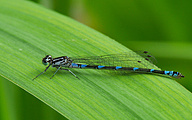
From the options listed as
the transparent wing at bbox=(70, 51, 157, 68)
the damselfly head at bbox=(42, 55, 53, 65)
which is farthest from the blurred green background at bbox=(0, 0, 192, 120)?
the damselfly head at bbox=(42, 55, 53, 65)

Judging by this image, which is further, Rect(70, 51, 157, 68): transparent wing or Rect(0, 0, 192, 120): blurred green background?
Rect(0, 0, 192, 120): blurred green background

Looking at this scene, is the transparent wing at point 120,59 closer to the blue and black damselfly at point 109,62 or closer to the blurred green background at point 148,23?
the blue and black damselfly at point 109,62

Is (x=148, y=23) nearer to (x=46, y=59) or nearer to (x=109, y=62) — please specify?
(x=109, y=62)

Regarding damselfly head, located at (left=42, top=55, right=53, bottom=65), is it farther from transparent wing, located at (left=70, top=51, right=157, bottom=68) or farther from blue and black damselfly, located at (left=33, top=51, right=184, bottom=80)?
transparent wing, located at (left=70, top=51, right=157, bottom=68)

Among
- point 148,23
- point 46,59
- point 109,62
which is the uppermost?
point 148,23

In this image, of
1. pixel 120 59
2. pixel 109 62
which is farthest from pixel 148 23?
pixel 109 62

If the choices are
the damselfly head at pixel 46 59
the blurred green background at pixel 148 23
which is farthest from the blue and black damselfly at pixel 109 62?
the blurred green background at pixel 148 23

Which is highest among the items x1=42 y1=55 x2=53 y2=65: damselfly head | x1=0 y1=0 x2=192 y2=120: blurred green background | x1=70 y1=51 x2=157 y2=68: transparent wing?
x1=0 y1=0 x2=192 y2=120: blurred green background

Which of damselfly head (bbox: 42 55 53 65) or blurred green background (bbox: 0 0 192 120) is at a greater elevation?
blurred green background (bbox: 0 0 192 120)
